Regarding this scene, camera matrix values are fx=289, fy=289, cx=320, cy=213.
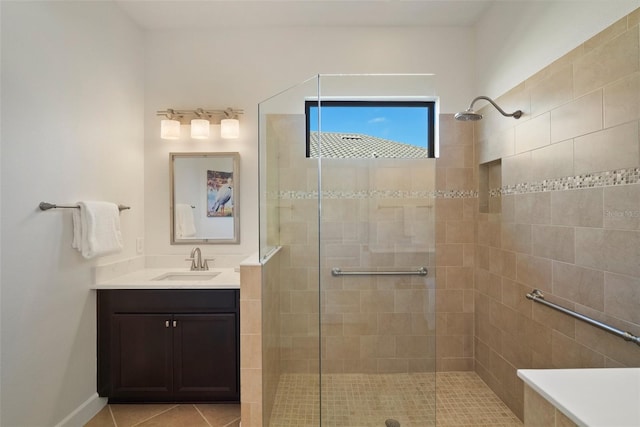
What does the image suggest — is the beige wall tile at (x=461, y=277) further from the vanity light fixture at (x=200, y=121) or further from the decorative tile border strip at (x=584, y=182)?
the vanity light fixture at (x=200, y=121)

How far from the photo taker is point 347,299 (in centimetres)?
207

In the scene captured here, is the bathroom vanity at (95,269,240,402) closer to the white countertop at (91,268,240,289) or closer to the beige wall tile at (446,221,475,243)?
the white countertop at (91,268,240,289)

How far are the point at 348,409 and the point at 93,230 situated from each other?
1.97m

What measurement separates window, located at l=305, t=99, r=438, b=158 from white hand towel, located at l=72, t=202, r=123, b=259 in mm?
1496

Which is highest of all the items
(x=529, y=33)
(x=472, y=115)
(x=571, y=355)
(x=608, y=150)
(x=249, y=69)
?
(x=249, y=69)

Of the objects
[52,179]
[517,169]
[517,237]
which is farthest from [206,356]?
[517,169]

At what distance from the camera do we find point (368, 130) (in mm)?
1934

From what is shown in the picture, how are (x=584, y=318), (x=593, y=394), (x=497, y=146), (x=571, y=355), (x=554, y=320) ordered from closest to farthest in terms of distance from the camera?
1. (x=593, y=394)
2. (x=584, y=318)
3. (x=571, y=355)
4. (x=554, y=320)
5. (x=497, y=146)

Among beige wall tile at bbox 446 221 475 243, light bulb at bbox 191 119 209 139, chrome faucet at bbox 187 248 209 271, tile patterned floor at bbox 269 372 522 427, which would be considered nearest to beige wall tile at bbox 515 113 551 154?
beige wall tile at bbox 446 221 475 243

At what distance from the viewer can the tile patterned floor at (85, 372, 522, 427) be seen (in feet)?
5.85

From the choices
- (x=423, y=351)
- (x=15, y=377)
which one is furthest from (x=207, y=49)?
(x=423, y=351)

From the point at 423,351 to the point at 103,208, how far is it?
2.41 metres

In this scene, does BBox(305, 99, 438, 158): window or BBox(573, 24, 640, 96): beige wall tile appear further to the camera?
BBox(305, 99, 438, 158): window

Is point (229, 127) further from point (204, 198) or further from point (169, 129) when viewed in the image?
point (204, 198)
